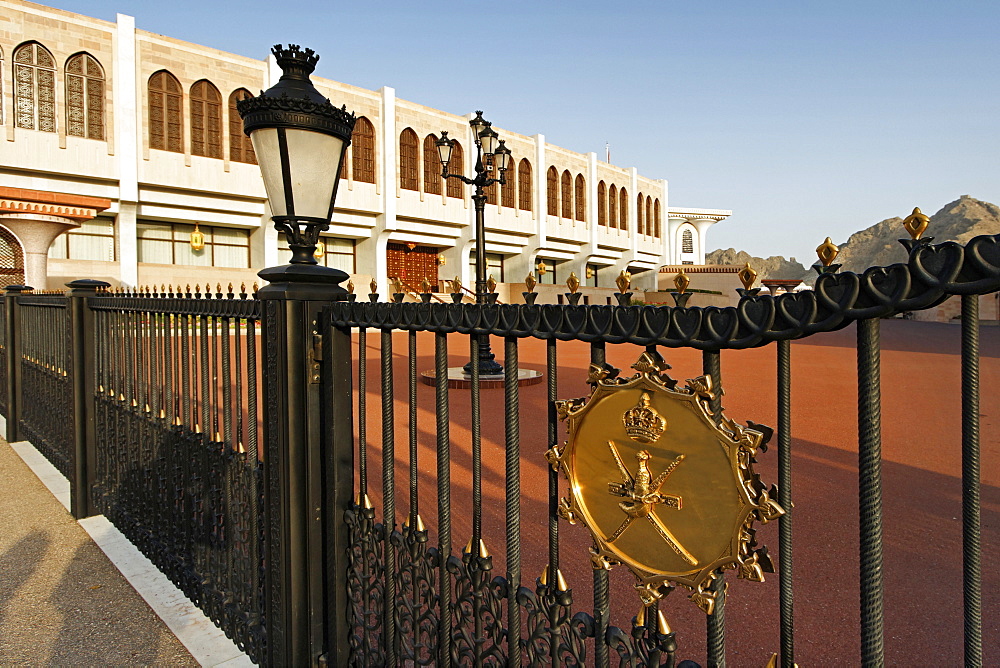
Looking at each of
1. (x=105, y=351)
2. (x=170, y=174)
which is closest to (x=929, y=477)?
(x=105, y=351)

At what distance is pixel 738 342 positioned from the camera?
1.11 m

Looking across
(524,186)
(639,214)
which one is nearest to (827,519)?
(524,186)

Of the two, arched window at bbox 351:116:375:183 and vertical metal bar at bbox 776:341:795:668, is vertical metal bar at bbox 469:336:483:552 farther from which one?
arched window at bbox 351:116:375:183

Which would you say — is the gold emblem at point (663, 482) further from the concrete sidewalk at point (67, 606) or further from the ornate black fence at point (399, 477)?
the concrete sidewalk at point (67, 606)

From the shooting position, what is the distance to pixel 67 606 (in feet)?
9.90

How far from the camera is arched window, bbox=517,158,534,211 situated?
3428 centimetres

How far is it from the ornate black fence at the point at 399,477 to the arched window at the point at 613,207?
1510 inches

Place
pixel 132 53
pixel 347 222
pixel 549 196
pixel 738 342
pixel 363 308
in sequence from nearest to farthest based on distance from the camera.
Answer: pixel 738 342 < pixel 363 308 < pixel 132 53 < pixel 347 222 < pixel 549 196

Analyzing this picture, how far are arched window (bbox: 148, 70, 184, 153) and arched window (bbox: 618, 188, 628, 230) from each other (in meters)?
28.4

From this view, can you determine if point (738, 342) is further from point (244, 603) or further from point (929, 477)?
point (929, 477)

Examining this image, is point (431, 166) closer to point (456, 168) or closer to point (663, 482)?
point (456, 168)

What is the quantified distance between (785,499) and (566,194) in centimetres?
3763

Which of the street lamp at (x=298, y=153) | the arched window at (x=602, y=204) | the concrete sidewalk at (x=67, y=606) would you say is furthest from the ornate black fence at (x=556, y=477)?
the arched window at (x=602, y=204)

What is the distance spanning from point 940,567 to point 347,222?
2682 cm
